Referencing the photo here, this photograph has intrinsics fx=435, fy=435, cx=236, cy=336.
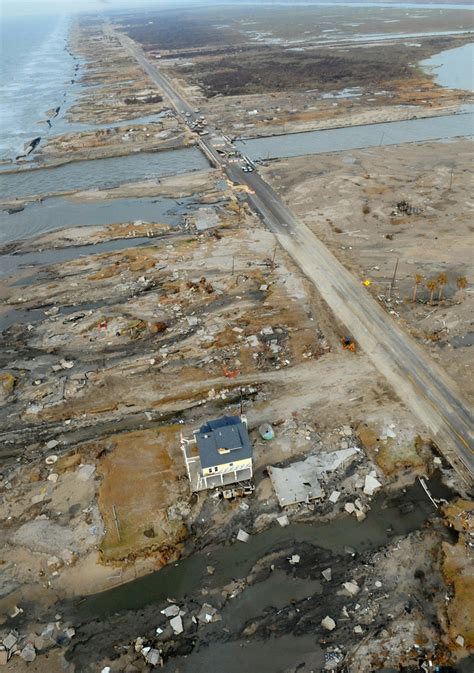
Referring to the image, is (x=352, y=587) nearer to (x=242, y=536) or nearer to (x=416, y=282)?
(x=242, y=536)

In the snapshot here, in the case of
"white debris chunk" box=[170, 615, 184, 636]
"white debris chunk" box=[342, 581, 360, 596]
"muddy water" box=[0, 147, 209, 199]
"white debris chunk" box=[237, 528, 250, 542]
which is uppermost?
"muddy water" box=[0, 147, 209, 199]

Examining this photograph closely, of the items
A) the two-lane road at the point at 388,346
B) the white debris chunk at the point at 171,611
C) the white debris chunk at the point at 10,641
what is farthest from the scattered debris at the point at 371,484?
the white debris chunk at the point at 10,641

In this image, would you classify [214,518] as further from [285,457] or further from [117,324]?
[117,324]

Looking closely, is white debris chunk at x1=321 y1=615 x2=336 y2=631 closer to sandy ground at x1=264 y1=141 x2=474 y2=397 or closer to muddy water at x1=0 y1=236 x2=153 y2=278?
sandy ground at x1=264 y1=141 x2=474 y2=397

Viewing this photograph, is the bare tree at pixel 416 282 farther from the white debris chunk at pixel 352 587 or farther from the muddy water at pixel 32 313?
the muddy water at pixel 32 313

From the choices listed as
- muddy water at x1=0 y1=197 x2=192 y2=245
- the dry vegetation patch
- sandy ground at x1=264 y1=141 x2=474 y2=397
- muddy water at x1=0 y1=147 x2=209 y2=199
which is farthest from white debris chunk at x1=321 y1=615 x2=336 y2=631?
muddy water at x1=0 y1=147 x2=209 y2=199

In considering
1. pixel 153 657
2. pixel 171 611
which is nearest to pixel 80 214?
pixel 171 611
